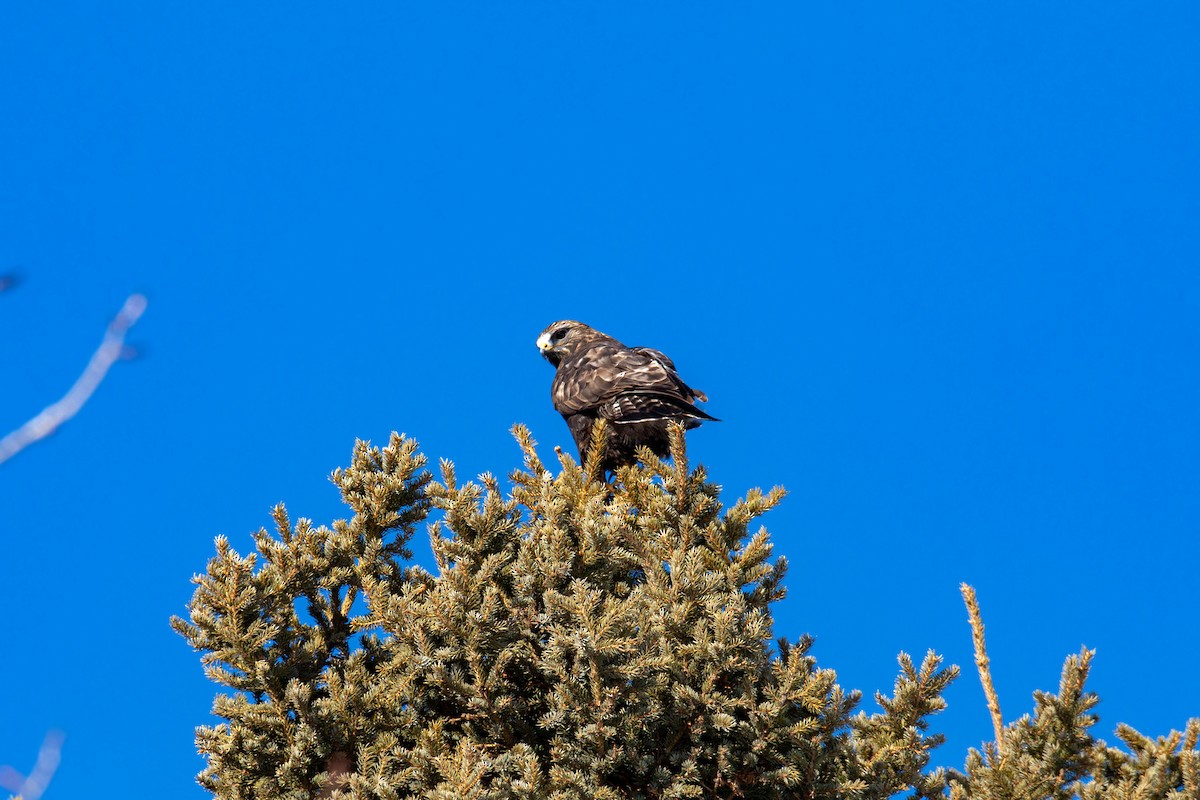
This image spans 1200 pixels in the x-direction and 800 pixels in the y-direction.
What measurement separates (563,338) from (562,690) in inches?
216

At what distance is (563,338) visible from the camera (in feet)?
30.6

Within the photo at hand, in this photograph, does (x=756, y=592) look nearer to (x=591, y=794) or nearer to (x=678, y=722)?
(x=678, y=722)

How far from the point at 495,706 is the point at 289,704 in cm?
97

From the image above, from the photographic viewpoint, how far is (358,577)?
17.5ft

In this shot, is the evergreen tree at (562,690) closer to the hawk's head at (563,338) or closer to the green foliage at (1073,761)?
the green foliage at (1073,761)

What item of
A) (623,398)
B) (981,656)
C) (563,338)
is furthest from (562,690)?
(563,338)

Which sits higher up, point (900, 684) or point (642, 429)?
point (642, 429)

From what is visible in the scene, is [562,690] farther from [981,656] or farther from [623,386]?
[623,386]

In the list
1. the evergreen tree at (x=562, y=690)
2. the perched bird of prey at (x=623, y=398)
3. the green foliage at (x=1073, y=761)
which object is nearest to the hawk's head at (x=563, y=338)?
the perched bird of prey at (x=623, y=398)

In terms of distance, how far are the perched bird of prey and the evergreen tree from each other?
6.60 feet

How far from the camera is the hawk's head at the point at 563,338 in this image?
9031 mm

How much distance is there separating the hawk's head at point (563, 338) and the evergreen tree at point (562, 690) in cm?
384

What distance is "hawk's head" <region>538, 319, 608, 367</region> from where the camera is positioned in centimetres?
903

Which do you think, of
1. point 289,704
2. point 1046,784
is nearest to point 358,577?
point 289,704
